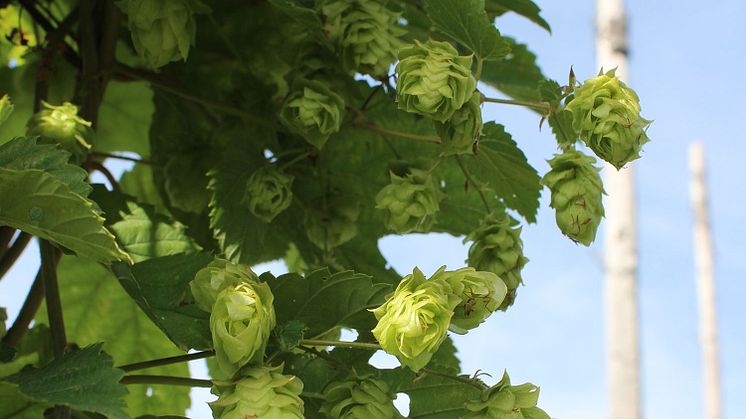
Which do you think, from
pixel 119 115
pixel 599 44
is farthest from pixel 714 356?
pixel 119 115

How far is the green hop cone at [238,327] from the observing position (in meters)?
0.67

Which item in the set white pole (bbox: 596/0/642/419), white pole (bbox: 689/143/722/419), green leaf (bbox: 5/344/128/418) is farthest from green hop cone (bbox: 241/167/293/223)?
white pole (bbox: 689/143/722/419)

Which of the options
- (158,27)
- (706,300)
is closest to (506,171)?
(158,27)

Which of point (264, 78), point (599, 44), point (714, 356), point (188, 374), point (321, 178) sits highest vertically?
point (599, 44)

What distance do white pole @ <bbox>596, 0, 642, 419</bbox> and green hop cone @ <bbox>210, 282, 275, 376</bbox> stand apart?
7.50 m

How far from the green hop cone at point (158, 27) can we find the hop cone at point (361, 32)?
0.13 meters

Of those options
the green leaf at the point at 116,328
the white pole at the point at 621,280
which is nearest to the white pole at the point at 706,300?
the white pole at the point at 621,280

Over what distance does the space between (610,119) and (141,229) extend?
47 centimetres

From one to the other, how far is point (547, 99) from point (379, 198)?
168 millimetres

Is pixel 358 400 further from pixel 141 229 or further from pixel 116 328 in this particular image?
pixel 116 328

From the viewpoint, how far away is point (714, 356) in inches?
497

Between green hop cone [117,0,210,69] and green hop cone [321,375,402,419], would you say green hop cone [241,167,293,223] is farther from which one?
green hop cone [321,375,402,419]

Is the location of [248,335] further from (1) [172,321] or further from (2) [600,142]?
(2) [600,142]

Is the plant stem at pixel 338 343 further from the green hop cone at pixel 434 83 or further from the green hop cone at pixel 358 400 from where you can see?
the green hop cone at pixel 434 83
